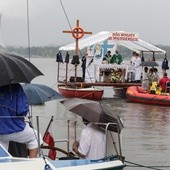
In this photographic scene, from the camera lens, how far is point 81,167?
622cm

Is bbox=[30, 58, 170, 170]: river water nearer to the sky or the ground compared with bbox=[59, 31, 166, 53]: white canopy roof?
nearer to the ground

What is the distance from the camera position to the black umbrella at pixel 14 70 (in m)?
6.01

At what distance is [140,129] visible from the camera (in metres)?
18.7

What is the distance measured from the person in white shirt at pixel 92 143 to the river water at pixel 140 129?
0.76 metres

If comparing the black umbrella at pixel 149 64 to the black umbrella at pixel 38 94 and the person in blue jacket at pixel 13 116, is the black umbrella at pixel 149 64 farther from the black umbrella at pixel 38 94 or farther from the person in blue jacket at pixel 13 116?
the person in blue jacket at pixel 13 116

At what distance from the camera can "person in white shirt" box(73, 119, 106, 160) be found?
7074mm

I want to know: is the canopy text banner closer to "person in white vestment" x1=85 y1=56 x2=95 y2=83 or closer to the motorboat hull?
"person in white vestment" x1=85 y1=56 x2=95 y2=83

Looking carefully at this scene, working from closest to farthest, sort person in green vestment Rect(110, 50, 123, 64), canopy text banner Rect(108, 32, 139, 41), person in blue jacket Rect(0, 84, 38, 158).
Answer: person in blue jacket Rect(0, 84, 38, 158) < person in green vestment Rect(110, 50, 123, 64) < canopy text banner Rect(108, 32, 139, 41)

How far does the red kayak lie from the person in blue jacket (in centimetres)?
2037

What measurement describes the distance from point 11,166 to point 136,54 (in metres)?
28.1

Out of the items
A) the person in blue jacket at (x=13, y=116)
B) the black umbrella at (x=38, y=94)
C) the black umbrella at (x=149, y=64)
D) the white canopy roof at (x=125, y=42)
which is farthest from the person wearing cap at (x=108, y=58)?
the person in blue jacket at (x=13, y=116)

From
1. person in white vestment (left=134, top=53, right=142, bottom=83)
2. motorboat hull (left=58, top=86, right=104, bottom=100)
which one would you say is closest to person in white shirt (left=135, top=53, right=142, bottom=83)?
person in white vestment (left=134, top=53, right=142, bottom=83)

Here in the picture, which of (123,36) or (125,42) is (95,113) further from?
(125,42)

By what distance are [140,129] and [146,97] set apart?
26.6ft
